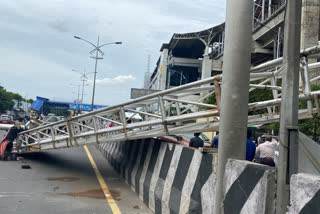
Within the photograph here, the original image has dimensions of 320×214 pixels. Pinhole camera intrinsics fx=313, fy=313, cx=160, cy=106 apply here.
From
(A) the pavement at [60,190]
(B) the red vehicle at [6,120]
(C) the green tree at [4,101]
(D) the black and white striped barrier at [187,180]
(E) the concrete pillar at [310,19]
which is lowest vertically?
(A) the pavement at [60,190]

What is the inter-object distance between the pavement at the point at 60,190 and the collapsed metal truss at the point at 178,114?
100cm

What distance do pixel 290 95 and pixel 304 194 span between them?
0.93 metres

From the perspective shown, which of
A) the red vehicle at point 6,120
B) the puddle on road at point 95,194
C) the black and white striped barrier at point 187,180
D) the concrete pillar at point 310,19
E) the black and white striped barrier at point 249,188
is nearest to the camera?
the black and white striped barrier at point 249,188

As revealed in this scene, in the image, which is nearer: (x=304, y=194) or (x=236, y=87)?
(x=304, y=194)

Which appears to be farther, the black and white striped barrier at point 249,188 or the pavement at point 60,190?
the pavement at point 60,190

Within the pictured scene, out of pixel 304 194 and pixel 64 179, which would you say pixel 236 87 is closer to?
pixel 304 194

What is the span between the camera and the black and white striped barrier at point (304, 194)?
2.23m

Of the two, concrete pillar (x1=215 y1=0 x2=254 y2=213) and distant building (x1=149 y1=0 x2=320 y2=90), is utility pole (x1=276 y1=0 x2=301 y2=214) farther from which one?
distant building (x1=149 y1=0 x2=320 y2=90)

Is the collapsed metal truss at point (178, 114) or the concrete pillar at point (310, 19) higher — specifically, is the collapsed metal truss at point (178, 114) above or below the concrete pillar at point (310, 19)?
below

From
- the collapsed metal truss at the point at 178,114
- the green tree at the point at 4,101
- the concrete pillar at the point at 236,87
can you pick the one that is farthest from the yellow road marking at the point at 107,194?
the green tree at the point at 4,101

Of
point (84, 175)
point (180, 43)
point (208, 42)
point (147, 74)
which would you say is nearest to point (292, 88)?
point (84, 175)

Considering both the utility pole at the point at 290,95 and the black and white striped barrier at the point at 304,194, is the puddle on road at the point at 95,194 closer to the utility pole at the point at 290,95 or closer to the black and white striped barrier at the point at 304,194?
the utility pole at the point at 290,95

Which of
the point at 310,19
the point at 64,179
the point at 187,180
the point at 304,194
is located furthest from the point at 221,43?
the point at 304,194

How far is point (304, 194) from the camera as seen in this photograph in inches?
92.8
